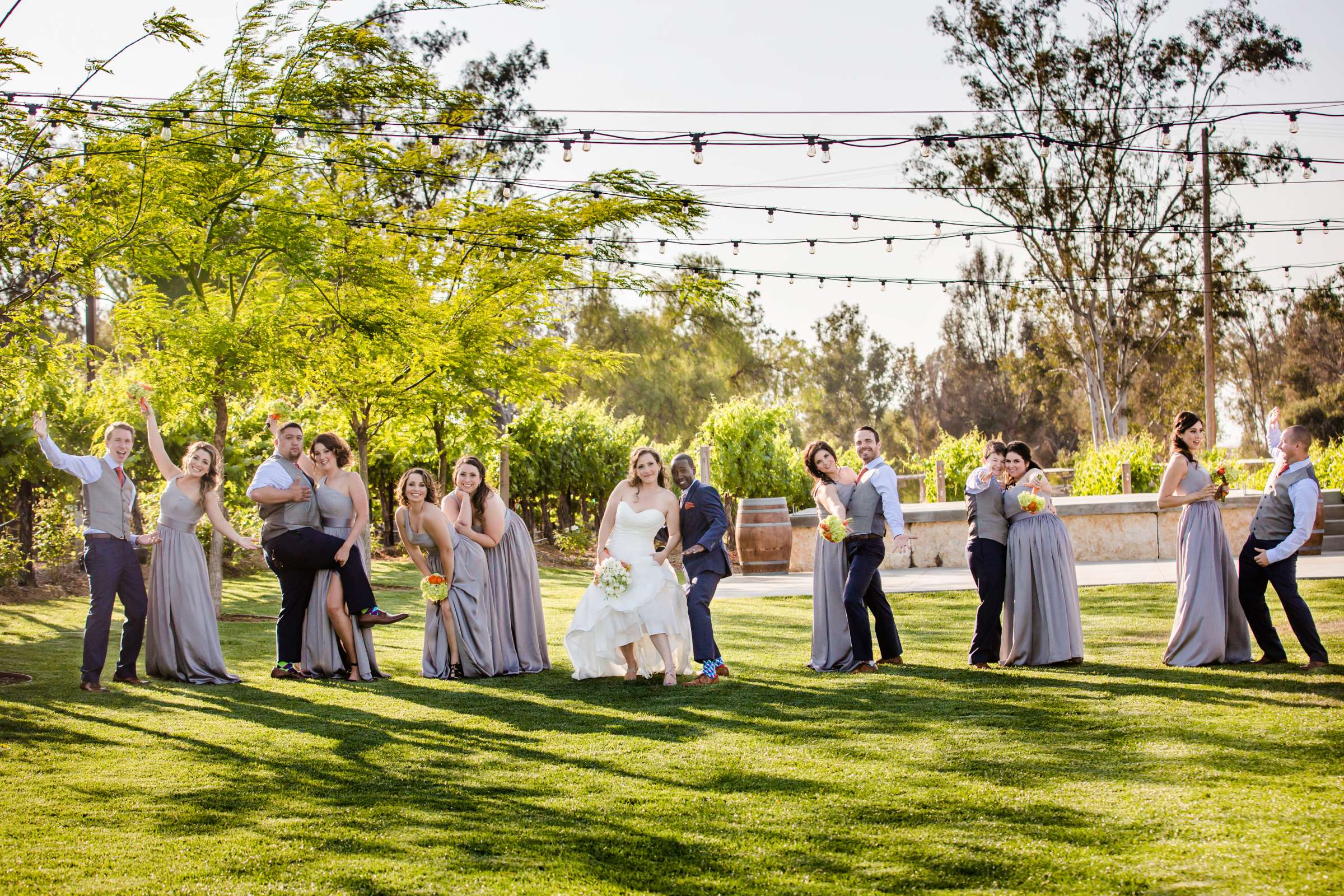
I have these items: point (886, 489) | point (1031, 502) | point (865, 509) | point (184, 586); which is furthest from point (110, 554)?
point (1031, 502)

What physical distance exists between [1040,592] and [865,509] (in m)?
1.39

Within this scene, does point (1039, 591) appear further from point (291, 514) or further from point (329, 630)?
point (291, 514)

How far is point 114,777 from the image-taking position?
5742mm

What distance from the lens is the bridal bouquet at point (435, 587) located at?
864 centimetres

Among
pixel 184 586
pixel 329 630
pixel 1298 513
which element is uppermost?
pixel 1298 513

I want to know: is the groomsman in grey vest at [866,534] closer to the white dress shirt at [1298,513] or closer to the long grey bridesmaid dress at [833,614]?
the long grey bridesmaid dress at [833,614]

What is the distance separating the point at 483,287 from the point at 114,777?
10.9 metres

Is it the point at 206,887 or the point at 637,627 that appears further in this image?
the point at 637,627

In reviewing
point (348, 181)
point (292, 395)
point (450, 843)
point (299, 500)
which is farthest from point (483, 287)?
point (450, 843)

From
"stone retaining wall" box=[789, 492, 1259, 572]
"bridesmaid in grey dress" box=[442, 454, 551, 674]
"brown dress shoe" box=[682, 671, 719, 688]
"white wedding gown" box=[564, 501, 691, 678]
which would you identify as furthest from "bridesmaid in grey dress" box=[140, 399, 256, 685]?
"stone retaining wall" box=[789, 492, 1259, 572]

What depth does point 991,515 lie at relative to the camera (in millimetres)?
8695

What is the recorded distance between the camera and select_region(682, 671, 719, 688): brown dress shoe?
829cm

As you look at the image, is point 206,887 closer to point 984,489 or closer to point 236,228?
point 984,489

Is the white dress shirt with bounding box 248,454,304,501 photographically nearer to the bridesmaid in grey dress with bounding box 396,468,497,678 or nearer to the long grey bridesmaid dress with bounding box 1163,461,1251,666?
the bridesmaid in grey dress with bounding box 396,468,497,678
